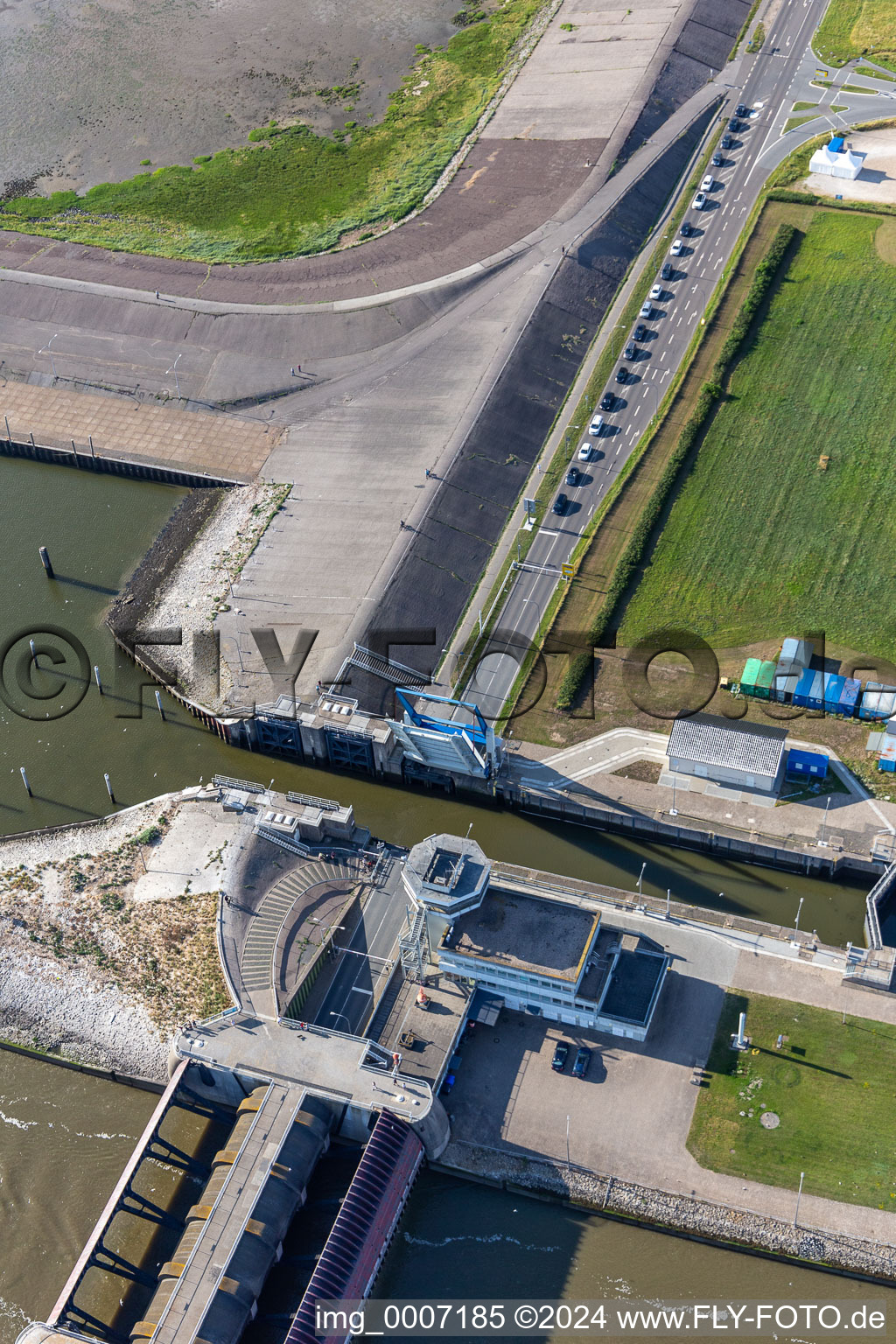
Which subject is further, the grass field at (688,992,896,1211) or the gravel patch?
the gravel patch

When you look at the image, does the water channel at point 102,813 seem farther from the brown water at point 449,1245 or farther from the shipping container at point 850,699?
the shipping container at point 850,699

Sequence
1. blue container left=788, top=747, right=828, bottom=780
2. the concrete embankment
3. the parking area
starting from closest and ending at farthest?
the concrete embankment → the parking area → blue container left=788, top=747, right=828, bottom=780

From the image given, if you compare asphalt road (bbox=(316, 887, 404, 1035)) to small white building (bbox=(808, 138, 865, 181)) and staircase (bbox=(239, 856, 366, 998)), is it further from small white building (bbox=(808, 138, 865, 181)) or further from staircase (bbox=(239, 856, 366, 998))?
small white building (bbox=(808, 138, 865, 181))

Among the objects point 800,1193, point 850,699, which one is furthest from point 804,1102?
point 850,699

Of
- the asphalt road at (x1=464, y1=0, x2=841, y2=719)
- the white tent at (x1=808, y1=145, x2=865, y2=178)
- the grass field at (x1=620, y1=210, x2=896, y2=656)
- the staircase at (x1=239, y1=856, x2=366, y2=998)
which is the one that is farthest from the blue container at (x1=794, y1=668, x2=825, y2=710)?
the white tent at (x1=808, y1=145, x2=865, y2=178)

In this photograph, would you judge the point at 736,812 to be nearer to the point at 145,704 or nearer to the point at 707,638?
the point at 707,638

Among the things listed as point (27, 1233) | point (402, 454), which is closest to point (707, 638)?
point (402, 454)
